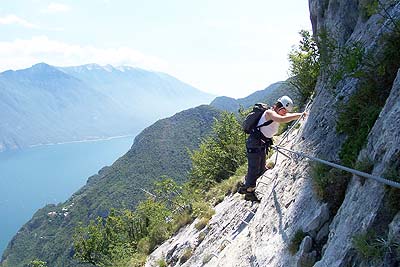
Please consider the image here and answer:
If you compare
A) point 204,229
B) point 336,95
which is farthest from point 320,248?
point 204,229

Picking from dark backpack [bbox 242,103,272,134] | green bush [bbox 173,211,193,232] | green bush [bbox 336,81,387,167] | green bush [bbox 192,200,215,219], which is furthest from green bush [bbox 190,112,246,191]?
green bush [bbox 336,81,387,167]

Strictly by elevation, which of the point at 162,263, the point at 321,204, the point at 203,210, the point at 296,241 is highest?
the point at 321,204

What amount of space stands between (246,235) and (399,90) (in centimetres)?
503

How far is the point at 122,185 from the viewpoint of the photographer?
11881 centimetres

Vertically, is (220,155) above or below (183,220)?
above

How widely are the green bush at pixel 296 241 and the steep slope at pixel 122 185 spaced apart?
3472 inches

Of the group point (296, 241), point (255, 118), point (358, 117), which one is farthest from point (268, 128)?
point (296, 241)

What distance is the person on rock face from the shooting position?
26.8ft

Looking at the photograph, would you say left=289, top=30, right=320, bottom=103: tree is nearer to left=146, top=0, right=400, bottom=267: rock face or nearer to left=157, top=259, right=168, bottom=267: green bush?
left=146, top=0, right=400, bottom=267: rock face

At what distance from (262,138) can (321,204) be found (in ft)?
11.2

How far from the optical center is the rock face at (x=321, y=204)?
4.22 metres

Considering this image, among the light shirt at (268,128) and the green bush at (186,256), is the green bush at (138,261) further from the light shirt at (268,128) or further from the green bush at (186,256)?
the light shirt at (268,128)

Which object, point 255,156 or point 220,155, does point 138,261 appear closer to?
point 255,156

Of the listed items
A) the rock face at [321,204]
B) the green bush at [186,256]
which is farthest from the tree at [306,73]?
the green bush at [186,256]
